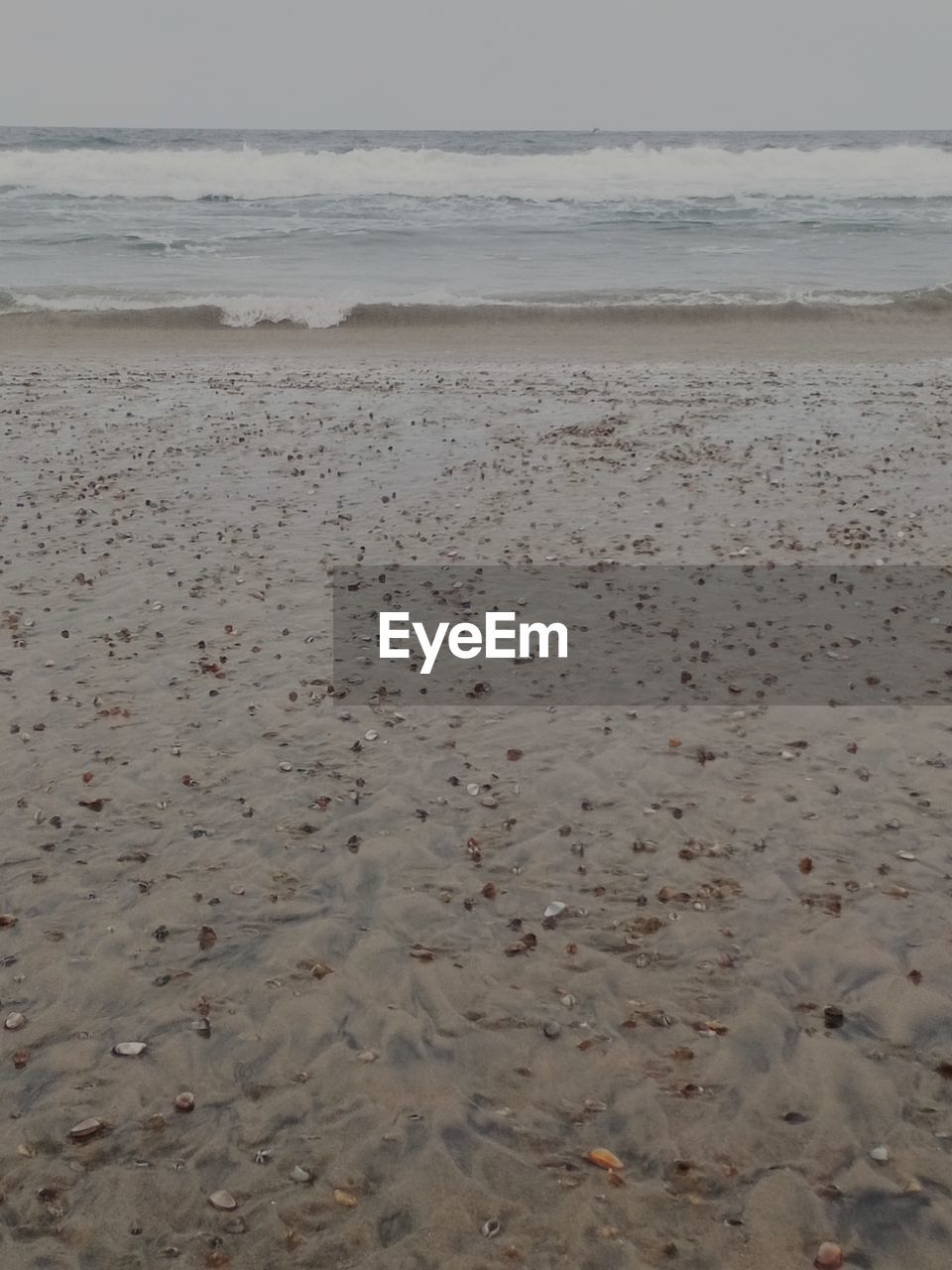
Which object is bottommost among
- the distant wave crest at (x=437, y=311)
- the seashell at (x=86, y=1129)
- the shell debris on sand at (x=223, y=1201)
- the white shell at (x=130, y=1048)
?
the shell debris on sand at (x=223, y=1201)

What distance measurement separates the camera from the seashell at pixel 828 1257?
3.74m

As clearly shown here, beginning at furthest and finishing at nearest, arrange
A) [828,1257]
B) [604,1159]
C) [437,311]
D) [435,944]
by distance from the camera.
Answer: [437,311], [435,944], [604,1159], [828,1257]

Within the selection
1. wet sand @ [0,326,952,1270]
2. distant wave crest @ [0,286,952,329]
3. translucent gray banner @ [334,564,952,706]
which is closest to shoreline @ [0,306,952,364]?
distant wave crest @ [0,286,952,329]

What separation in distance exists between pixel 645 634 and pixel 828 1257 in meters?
5.45

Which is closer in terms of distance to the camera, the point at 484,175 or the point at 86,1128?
the point at 86,1128

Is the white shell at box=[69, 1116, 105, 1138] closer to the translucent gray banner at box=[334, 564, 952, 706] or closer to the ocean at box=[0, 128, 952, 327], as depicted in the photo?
the translucent gray banner at box=[334, 564, 952, 706]

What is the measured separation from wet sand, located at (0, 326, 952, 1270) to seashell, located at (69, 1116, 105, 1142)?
1.8 inches

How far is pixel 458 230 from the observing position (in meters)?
40.4

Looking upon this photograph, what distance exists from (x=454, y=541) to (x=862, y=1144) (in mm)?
7497

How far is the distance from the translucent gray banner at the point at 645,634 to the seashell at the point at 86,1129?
3873mm

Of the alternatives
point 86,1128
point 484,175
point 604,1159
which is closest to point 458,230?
point 484,175

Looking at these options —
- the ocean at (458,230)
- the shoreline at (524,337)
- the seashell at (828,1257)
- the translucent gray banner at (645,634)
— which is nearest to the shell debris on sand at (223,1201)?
the seashell at (828,1257)

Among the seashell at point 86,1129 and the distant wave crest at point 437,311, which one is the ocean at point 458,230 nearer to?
the distant wave crest at point 437,311

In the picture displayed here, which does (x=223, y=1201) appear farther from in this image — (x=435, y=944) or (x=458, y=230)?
(x=458, y=230)
